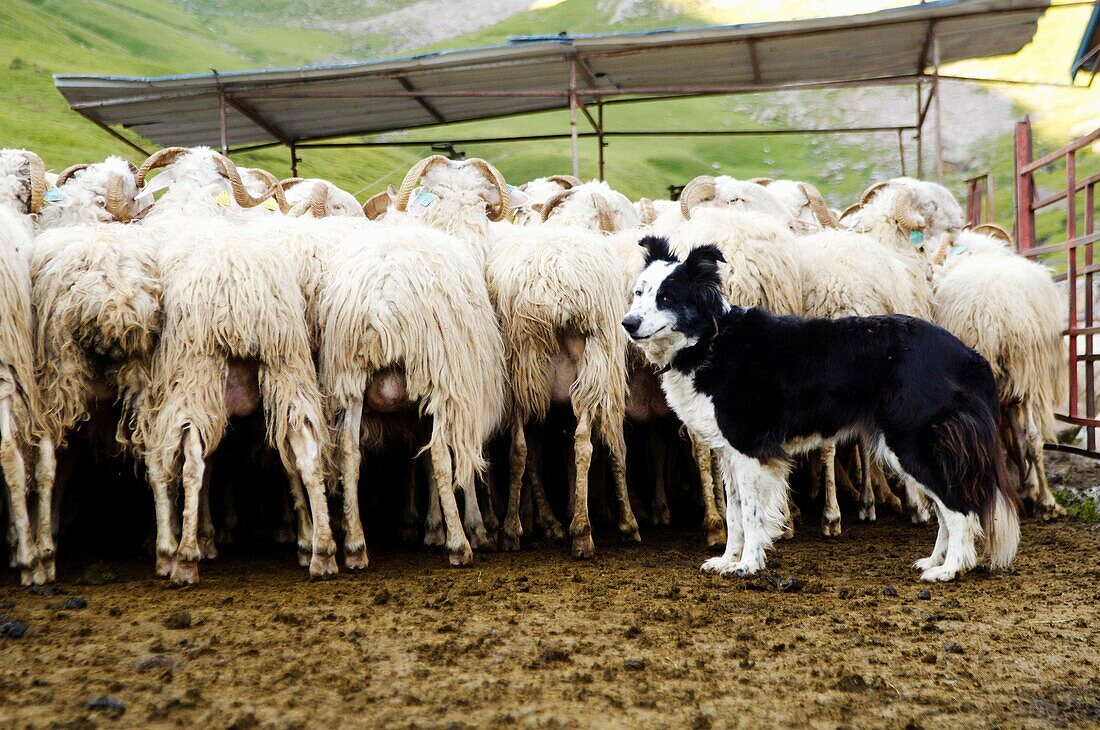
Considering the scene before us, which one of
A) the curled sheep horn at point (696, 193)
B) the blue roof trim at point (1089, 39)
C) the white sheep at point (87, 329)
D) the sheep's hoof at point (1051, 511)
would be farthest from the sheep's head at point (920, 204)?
the blue roof trim at point (1089, 39)

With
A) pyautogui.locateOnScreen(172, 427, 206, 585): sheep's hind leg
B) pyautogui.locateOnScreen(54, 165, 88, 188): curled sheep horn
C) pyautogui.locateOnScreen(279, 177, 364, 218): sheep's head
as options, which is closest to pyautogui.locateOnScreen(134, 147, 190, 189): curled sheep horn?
pyautogui.locateOnScreen(54, 165, 88, 188): curled sheep horn

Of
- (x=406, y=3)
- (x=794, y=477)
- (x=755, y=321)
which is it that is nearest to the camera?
(x=755, y=321)

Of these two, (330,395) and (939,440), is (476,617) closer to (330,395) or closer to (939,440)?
(330,395)

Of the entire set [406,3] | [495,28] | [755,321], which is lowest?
[755,321]

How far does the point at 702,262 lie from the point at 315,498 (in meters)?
2.41

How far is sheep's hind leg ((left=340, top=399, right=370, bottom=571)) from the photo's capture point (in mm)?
5164

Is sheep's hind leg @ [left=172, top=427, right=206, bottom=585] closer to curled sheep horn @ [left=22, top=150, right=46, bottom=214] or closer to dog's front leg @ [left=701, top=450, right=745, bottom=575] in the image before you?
curled sheep horn @ [left=22, top=150, right=46, bottom=214]

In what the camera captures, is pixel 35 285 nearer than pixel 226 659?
No

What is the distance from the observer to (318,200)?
26.2 ft

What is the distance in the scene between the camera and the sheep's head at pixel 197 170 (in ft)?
22.4

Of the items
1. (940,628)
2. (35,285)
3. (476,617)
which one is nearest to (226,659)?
(476,617)

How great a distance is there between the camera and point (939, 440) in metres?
4.79

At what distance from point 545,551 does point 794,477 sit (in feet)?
9.98

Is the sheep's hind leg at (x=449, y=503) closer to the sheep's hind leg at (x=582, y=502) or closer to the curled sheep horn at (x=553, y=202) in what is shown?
the sheep's hind leg at (x=582, y=502)
